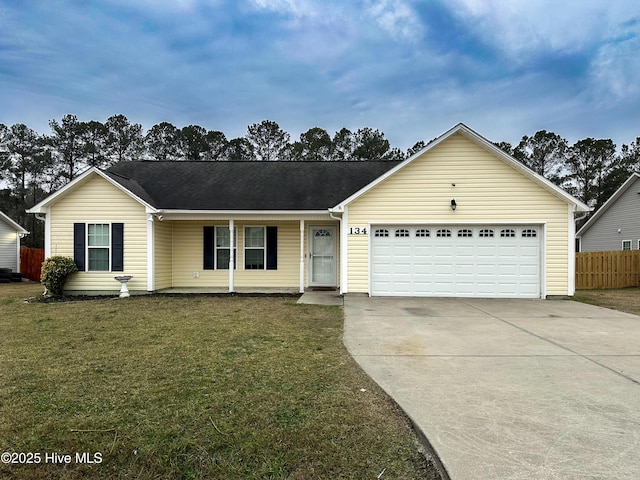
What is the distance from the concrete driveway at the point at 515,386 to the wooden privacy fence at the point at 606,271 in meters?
9.76

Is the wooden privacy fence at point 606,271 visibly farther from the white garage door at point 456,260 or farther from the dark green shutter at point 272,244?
the dark green shutter at point 272,244

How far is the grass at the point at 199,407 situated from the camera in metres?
2.66

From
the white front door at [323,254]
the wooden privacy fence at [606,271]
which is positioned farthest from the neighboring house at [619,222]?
the white front door at [323,254]

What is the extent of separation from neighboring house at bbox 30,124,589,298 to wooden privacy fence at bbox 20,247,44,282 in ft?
33.9

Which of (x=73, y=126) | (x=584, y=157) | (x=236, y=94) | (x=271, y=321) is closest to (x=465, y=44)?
(x=236, y=94)

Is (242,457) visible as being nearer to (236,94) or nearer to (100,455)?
(100,455)

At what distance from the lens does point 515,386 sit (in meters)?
4.23

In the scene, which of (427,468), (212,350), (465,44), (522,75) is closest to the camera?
(427,468)

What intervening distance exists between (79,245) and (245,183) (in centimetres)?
576

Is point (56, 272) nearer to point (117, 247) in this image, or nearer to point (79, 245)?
point (79, 245)

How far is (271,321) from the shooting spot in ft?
26.3

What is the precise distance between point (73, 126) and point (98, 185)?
86.3ft

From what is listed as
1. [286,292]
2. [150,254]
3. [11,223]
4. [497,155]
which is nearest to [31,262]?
[11,223]

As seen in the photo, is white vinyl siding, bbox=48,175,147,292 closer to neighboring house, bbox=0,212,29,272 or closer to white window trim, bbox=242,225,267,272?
white window trim, bbox=242,225,267,272
